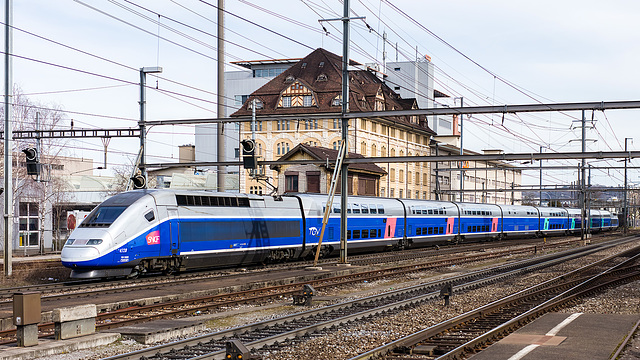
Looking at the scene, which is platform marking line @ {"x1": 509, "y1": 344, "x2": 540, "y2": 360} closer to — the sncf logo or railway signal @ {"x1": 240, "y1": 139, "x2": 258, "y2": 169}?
the sncf logo

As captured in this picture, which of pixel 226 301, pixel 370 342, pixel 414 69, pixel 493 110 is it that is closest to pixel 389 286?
pixel 226 301

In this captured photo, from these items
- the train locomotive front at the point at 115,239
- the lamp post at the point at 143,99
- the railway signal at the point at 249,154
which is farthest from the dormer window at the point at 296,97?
the train locomotive front at the point at 115,239

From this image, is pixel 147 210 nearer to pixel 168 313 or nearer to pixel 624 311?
pixel 168 313

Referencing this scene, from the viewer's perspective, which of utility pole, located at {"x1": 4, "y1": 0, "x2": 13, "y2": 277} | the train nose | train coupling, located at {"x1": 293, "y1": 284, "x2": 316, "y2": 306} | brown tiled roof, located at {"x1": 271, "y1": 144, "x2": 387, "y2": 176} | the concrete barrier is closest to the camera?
the concrete barrier

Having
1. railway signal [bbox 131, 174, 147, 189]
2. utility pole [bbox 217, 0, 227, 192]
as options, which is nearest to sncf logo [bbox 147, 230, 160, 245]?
railway signal [bbox 131, 174, 147, 189]

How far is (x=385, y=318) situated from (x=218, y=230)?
13.4 metres

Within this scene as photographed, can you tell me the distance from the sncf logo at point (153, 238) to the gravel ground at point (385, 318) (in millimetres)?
6831

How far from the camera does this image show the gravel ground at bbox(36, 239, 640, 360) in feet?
40.1

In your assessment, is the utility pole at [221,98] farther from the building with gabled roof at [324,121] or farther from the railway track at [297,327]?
the building with gabled roof at [324,121]

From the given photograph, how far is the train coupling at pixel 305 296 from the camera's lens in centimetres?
1822

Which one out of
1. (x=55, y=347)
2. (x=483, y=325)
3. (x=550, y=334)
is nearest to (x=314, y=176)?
(x=483, y=325)

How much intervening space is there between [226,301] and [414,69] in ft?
287

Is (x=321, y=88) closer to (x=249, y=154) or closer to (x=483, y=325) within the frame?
(x=249, y=154)

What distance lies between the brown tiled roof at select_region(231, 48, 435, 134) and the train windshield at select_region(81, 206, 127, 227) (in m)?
51.1
